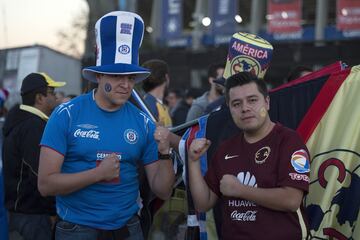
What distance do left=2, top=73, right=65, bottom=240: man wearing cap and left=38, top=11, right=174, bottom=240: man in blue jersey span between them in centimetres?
126

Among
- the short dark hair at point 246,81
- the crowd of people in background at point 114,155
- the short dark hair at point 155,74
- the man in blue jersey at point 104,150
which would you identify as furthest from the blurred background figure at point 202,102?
the short dark hair at point 246,81

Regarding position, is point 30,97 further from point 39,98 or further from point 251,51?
point 251,51

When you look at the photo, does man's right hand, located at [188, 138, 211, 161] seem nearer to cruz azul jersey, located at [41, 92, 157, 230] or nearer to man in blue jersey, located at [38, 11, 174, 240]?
man in blue jersey, located at [38, 11, 174, 240]

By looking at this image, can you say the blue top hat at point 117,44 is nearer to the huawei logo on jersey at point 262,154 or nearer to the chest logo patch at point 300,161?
the huawei logo on jersey at point 262,154

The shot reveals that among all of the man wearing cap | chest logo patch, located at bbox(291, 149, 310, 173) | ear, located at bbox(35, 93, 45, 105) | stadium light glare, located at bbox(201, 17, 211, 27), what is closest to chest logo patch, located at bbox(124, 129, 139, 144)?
chest logo patch, located at bbox(291, 149, 310, 173)

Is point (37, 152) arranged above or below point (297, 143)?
below

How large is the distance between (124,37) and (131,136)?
20.6 inches

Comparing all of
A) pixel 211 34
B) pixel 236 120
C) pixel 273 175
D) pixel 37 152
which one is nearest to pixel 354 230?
pixel 273 175

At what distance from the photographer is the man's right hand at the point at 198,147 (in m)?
2.83

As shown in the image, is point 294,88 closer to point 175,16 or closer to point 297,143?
point 297,143

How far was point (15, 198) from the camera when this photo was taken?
4395mm

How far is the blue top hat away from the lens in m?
3.04

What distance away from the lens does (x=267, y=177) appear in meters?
2.73

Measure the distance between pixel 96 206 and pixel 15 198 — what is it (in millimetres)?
1604
